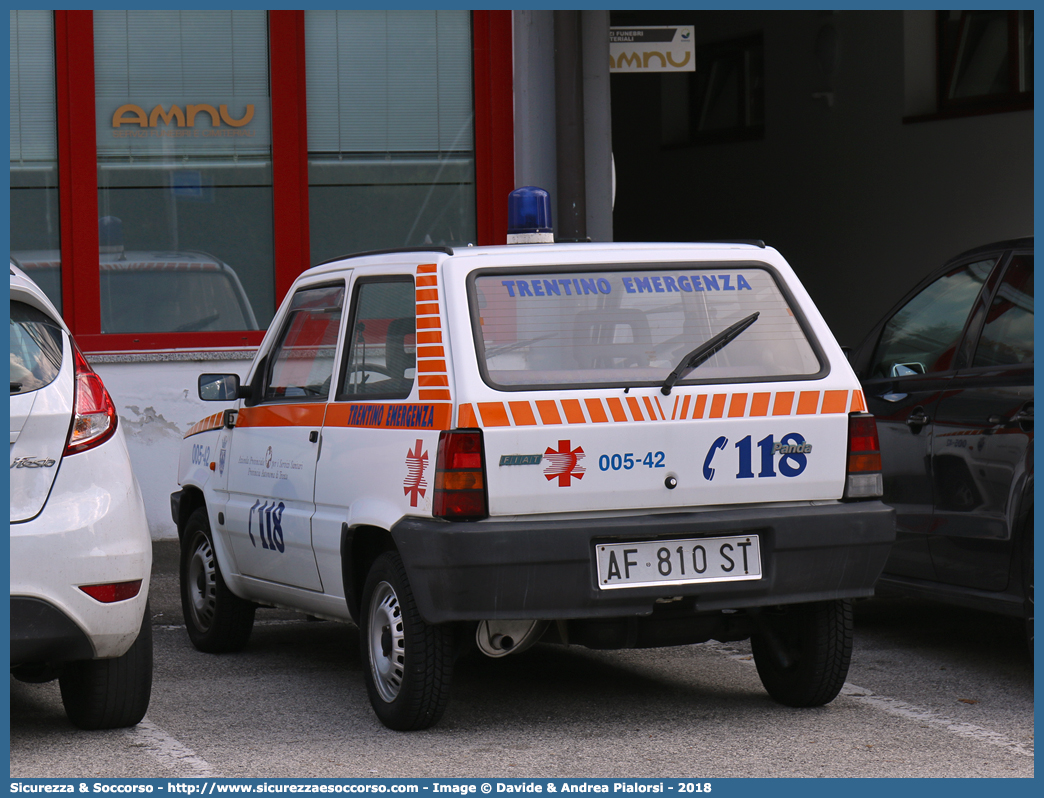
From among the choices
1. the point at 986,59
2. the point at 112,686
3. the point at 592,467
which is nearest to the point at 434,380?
the point at 592,467

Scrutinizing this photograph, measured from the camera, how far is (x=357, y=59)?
34.5 feet

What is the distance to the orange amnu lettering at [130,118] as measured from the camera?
1011 centimetres

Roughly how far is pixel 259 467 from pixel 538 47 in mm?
5305

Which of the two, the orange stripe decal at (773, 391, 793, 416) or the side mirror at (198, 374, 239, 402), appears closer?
the orange stripe decal at (773, 391, 793, 416)

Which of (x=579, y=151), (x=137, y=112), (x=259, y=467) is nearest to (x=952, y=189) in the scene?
(x=579, y=151)

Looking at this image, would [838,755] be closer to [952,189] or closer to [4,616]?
[4,616]

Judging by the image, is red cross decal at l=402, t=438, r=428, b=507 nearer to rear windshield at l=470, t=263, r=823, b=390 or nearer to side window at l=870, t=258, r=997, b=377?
rear windshield at l=470, t=263, r=823, b=390

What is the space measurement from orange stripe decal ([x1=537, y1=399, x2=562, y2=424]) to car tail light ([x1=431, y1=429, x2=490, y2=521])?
21cm

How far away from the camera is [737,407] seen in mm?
4898

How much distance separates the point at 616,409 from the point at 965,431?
172cm

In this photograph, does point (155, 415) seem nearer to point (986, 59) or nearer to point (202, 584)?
point (202, 584)

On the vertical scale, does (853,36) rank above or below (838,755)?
above

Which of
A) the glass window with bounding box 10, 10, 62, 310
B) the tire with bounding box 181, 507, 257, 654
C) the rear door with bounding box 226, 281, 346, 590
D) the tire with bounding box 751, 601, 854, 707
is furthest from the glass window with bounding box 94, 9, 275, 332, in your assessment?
the tire with bounding box 751, 601, 854, 707

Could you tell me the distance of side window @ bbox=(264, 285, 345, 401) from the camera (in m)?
5.64
